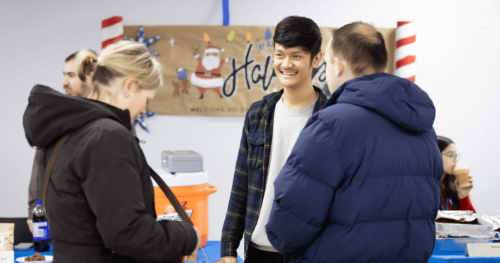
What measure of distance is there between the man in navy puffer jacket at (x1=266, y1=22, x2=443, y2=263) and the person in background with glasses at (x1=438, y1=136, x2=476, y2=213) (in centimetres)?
165

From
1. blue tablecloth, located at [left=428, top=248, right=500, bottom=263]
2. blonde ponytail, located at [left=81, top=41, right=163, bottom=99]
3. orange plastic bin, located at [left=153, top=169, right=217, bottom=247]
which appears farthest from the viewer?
orange plastic bin, located at [left=153, top=169, right=217, bottom=247]

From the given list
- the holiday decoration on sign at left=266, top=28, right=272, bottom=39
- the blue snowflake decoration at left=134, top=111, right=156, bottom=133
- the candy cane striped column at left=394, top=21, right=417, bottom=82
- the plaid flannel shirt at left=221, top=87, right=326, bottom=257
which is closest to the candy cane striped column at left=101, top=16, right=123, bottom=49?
the blue snowflake decoration at left=134, top=111, right=156, bottom=133

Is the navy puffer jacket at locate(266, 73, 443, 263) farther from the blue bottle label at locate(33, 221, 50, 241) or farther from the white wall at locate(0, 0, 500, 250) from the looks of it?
the white wall at locate(0, 0, 500, 250)

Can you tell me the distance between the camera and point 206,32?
3137 mm

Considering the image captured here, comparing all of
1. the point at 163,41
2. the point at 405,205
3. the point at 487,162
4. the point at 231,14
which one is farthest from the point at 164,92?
the point at 487,162

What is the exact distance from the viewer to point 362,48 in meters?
0.98

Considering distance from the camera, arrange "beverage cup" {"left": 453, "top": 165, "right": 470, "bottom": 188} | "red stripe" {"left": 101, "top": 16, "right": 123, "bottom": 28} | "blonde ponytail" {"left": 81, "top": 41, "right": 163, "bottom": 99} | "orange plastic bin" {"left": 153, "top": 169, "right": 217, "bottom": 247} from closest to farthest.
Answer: "blonde ponytail" {"left": 81, "top": 41, "right": 163, "bottom": 99} < "orange plastic bin" {"left": 153, "top": 169, "right": 217, "bottom": 247} < "beverage cup" {"left": 453, "top": 165, "right": 470, "bottom": 188} < "red stripe" {"left": 101, "top": 16, "right": 123, "bottom": 28}

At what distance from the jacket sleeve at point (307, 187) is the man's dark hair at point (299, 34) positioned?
54 cm

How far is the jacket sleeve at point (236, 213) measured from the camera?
1423 millimetres

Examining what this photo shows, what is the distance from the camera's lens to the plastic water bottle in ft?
5.93

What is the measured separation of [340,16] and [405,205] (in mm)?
2603

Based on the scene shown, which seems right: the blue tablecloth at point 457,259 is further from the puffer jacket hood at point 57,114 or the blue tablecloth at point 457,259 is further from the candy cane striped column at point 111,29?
the candy cane striped column at point 111,29

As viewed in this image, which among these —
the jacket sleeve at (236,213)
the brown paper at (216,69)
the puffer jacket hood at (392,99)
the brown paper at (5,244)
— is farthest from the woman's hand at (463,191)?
the brown paper at (5,244)

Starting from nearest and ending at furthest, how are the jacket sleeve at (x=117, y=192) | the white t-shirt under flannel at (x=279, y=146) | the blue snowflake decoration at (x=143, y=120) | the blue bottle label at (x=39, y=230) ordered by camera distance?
the jacket sleeve at (x=117, y=192)
the white t-shirt under flannel at (x=279, y=146)
the blue bottle label at (x=39, y=230)
the blue snowflake decoration at (x=143, y=120)
